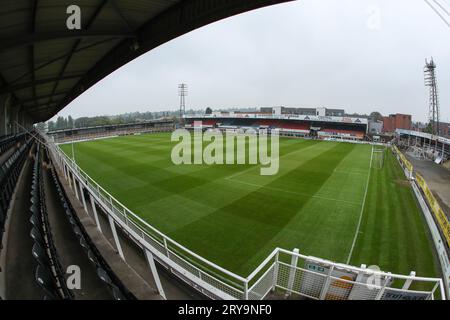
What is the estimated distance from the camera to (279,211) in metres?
11.2

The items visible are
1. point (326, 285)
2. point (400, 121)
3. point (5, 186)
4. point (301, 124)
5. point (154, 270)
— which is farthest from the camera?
point (400, 121)

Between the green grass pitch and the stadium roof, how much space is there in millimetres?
6592

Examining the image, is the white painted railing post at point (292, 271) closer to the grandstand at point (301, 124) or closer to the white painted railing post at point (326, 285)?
the white painted railing post at point (326, 285)

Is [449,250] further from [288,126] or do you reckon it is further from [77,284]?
[288,126]

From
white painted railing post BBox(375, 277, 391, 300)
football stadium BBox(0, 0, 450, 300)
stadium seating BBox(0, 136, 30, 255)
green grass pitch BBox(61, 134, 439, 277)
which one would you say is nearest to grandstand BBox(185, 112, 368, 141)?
football stadium BBox(0, 0, 450, 300)

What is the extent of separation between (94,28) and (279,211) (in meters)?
9.55

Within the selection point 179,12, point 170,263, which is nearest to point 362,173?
point 179,12

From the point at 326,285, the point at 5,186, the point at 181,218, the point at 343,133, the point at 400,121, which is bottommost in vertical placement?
the point at 181,218

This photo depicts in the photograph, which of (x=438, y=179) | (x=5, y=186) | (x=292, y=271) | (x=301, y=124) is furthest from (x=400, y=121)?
(x=5, y=186)

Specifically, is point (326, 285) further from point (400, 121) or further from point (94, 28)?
point (400, 121)

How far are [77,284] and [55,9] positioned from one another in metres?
6.20

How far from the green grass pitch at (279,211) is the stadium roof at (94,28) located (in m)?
6.59

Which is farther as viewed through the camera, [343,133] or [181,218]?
[343,133]

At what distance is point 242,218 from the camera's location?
1043cm
